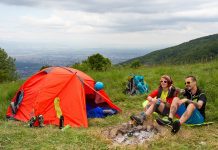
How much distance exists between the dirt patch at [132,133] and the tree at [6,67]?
3553 cm

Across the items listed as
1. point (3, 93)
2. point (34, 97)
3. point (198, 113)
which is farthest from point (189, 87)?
point (3, 93)

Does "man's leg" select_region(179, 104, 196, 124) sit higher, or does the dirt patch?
"man's leg" select_region(179, 104, 196, 124)

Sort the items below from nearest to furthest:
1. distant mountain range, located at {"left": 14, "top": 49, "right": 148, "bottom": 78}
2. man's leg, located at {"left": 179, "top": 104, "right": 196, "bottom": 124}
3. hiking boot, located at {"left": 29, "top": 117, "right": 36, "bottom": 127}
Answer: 1. man's leg, located at {"left": 179, "top": 104, "right": 196, "bottom": 124}
2. hiking boot, located at {"left": 29, "top": 117, "right": 36, "bottom": 127}
3. distant mountain range, located at {"left": 14, "top": 49, "right": 148, "bottom": 78}

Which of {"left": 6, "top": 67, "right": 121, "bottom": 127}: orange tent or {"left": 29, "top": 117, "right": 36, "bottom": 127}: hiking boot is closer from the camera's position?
{"left": 29, "top": 117, "right": 36, "bottom": 127}: hiking boot

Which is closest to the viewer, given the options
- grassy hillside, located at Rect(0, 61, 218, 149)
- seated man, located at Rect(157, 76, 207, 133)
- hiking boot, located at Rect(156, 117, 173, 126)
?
grassy hillside, located at Rect(0, 61, 218, 149)

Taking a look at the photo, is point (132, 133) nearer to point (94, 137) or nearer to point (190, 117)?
point (94, 137)

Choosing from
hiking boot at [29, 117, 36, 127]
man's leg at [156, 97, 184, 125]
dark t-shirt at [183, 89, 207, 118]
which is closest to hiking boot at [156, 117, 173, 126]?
man's leg at [156, 97, 184, 125]

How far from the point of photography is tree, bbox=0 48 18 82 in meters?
40.1

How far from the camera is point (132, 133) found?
A: 5.91 m

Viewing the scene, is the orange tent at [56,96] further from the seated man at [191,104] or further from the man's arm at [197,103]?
the man's arm at [197,103]

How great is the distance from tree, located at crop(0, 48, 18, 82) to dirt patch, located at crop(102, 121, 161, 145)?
3553 cm

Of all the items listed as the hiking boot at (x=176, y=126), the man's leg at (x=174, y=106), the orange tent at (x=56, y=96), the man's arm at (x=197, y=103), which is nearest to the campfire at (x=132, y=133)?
the hiking boot at (x=176, y=126)

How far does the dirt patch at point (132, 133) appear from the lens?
18.6 feet

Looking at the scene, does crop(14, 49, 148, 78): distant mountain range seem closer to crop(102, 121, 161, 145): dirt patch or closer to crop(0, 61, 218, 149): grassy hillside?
crop(0, 61, 218, 149): grassy hillside
